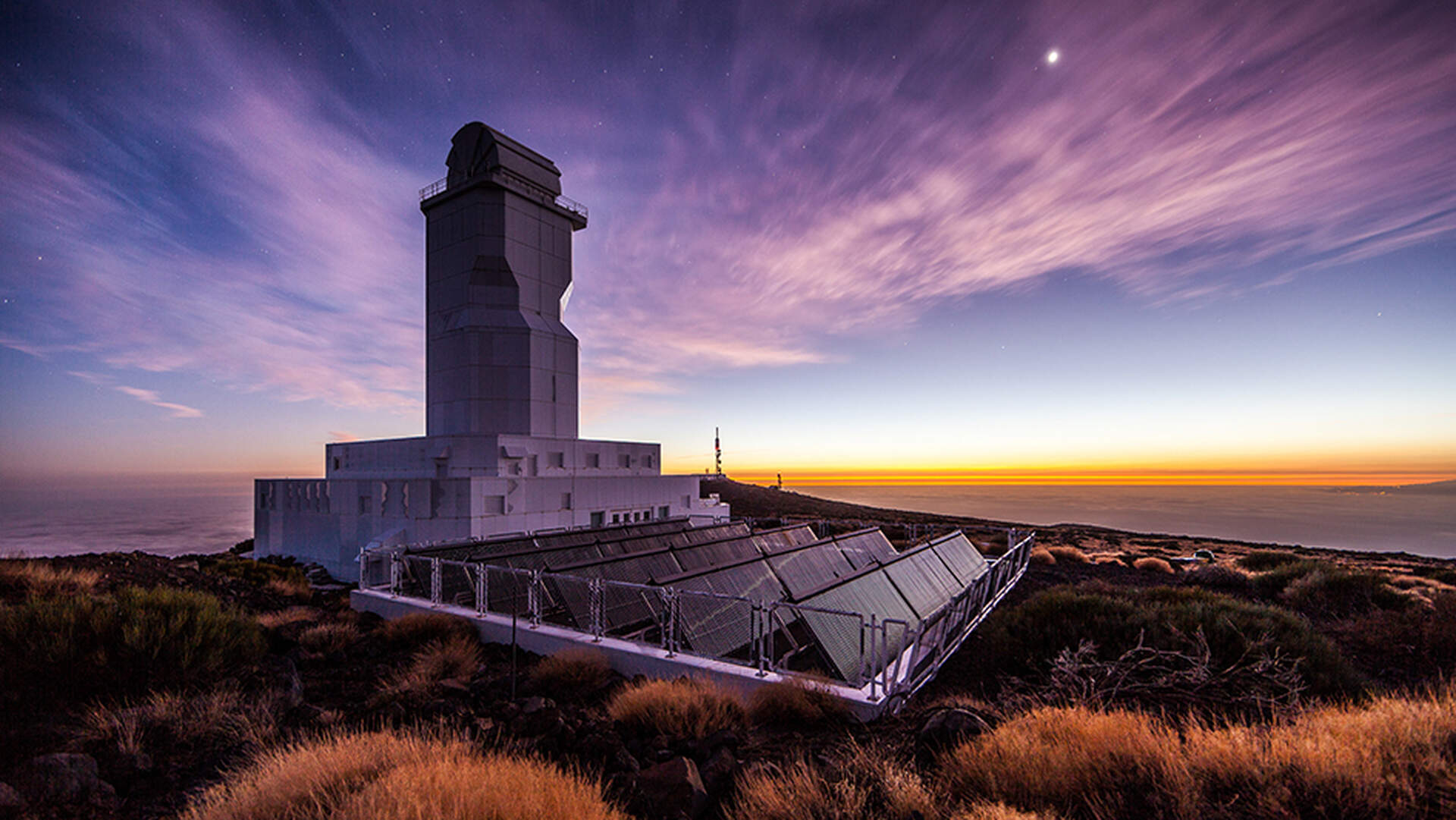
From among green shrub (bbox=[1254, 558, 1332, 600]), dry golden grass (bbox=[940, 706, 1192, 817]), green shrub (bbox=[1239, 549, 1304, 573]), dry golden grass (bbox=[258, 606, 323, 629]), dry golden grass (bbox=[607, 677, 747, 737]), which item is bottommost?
green shrub (bbox=[1239, 549, 1304, 573])

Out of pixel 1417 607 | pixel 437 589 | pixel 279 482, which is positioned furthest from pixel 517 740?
pixel 279 482

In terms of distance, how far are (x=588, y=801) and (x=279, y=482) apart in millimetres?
34325

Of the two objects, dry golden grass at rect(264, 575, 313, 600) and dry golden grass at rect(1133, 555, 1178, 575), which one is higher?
dry golden grass at rect(264, 575, 313, 600)

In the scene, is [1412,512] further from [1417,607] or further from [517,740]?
[517,740]

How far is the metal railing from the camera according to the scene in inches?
256

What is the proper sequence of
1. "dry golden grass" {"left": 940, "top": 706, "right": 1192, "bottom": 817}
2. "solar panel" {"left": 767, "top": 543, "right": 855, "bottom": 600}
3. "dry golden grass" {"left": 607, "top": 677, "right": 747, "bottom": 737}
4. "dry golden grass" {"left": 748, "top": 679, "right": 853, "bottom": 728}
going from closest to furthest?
"dry golden grass" {"left": 940, "top": 706, "right": 1192, "bottom": 817} → "dry golden grass" {"left": 607, "top": 677, "right": 747, "bottom": 737} → "dry golden grass" {"left": 748, "top": 679, "right": 853, "bottom": 728} → "solar panel" {"left": 767, "top": 543, "right": 855, "bottom": 600}

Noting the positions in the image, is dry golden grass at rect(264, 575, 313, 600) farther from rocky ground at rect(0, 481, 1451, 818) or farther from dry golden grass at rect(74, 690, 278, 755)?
dry golden grass at rect(74, 690, 278, 755)

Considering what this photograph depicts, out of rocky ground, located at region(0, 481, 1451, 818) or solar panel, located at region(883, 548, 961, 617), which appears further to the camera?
solar panel, located at region(883, 548, 961, 617)

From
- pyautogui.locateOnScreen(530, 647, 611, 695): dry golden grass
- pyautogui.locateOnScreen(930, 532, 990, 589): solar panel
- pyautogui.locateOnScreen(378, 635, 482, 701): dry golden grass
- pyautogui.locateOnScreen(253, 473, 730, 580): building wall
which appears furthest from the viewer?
pyautogui.locateOnScreen(253, 473, 730, 580): building wall

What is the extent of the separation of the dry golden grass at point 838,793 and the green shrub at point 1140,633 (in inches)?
180

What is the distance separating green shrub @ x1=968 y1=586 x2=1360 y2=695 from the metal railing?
758 millimetres

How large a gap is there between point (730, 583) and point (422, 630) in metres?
4.78

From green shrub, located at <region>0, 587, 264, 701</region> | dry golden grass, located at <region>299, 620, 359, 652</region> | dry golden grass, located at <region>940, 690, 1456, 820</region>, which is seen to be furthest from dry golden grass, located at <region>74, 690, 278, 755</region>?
dry golden grass, located at <region>940, 690, 1456, 820</region>

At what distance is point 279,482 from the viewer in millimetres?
29609
